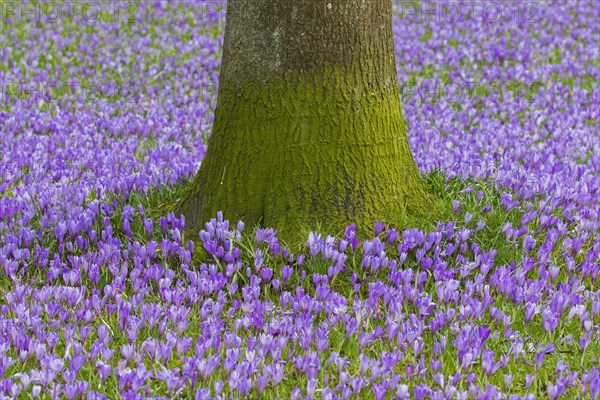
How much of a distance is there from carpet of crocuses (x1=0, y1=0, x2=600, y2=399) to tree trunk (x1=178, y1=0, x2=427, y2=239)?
0.21 meters

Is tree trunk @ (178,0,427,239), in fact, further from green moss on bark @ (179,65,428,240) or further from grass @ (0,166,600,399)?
grass @ (0,166,600,399)

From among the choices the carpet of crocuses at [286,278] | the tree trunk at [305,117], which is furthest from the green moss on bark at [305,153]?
the carpet of crocuses at [286,278]

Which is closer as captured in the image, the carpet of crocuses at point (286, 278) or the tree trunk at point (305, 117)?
the carpet of crocuses at point (286, 278)

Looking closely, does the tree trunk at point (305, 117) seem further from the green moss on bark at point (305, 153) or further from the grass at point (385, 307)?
the grass at point (385, 307)

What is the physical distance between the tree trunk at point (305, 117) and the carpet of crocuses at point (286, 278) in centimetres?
21

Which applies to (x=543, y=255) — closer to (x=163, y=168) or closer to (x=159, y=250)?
(x=159, y=250)

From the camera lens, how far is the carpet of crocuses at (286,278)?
3.79m

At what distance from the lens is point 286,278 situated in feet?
15.5

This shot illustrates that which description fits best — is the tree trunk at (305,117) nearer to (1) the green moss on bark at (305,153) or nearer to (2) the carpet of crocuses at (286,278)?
(1) the green moss on bark at (305,153)

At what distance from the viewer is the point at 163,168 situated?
667cm

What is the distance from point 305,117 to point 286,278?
0.93 m

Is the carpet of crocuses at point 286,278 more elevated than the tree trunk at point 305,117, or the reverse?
the tree trunk at point 305,117

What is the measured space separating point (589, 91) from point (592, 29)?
2.88m

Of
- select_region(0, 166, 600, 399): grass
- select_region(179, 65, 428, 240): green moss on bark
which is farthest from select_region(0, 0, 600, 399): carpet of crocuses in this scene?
select_region(179, 65, 428, 240): green moss on bark
